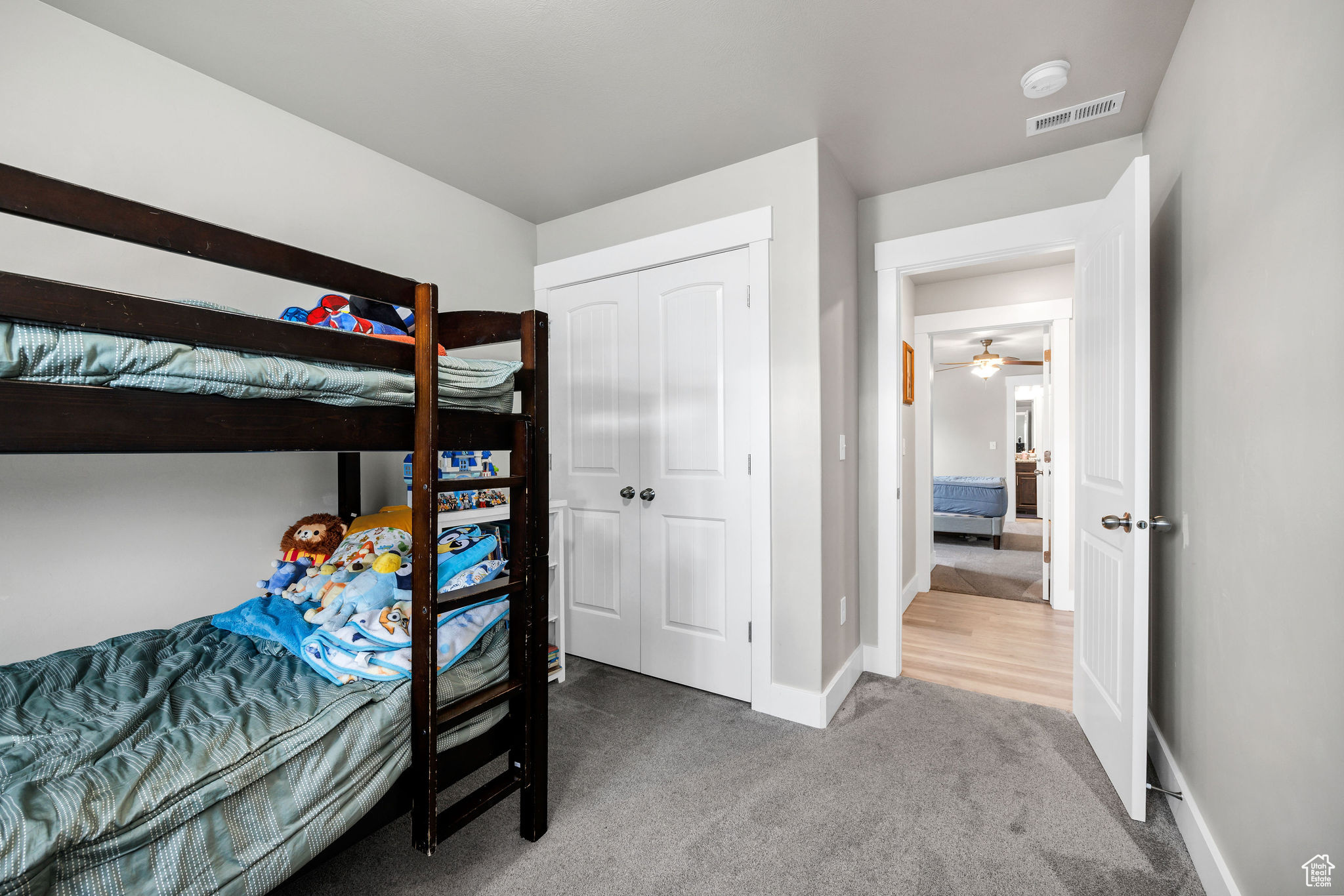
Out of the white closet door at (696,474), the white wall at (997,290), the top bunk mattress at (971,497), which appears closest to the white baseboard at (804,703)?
the white closet door at (696,474)

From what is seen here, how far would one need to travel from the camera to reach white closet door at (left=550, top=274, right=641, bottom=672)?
2939 mm

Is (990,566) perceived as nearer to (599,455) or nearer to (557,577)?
(599,455)

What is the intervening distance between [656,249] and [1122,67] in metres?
1.83

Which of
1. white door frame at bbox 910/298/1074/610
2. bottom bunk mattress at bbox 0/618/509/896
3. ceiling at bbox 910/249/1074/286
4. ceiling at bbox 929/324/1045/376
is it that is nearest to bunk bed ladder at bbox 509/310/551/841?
bottom bunk mattress at bbox 0/618/509/896

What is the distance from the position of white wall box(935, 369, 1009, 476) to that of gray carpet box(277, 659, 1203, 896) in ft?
22.0

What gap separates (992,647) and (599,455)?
247cm

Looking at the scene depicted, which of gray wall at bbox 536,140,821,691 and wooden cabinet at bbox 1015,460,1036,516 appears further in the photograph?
wooden cabinet at bbox 1015,460,1036,516

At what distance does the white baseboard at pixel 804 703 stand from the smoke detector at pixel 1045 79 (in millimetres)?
2371

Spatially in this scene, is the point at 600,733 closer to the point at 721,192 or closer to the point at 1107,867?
the point at 1107,867

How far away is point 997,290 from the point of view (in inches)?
168

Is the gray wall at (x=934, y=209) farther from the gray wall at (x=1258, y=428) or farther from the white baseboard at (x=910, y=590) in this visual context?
the white baseboard at (x=910, y=590)

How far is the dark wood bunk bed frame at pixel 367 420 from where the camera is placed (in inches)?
37.9

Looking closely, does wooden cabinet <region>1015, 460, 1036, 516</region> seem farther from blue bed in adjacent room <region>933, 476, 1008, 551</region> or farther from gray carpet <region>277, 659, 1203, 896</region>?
gray carpet <region>277, 659, 1203, 896</region>

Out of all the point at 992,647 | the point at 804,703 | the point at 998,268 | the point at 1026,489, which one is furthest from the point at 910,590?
the point at 1026,489
